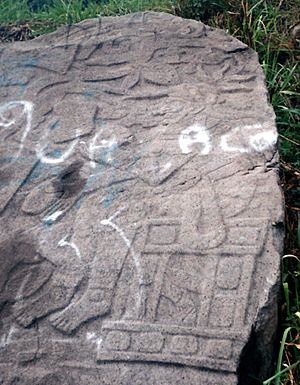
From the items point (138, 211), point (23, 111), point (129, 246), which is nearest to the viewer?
point (129, 246)

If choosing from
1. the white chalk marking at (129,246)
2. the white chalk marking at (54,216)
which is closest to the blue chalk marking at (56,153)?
the white chalk marking at (54,216)

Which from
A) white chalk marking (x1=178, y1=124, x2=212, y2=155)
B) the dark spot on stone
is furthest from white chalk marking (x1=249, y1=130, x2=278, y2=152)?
the dark spot on stone

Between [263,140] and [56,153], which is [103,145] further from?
Answer: [263,140]

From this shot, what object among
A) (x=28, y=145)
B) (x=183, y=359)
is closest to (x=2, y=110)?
(x=28, y=145)

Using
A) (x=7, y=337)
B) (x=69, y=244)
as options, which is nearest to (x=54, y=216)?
(x=69, y=244)

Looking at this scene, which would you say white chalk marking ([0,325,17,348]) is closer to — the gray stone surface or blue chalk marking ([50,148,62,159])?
the gray stone surface

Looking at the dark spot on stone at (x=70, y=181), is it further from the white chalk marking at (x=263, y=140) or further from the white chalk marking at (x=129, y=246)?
the white chalk marking at (x=263, y=140)

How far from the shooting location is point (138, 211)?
196 centimetres

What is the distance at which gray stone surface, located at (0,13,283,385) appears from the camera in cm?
164

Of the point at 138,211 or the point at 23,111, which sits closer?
the point at 138,211

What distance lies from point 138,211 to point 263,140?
0.51 metres

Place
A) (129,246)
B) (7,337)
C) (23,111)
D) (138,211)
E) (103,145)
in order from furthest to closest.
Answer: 1. (23,111)
2. (103,145)
3. (138,211)
4. (129,246)
5. (7,337)

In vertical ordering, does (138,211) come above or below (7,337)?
above

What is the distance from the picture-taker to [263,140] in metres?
2.11
